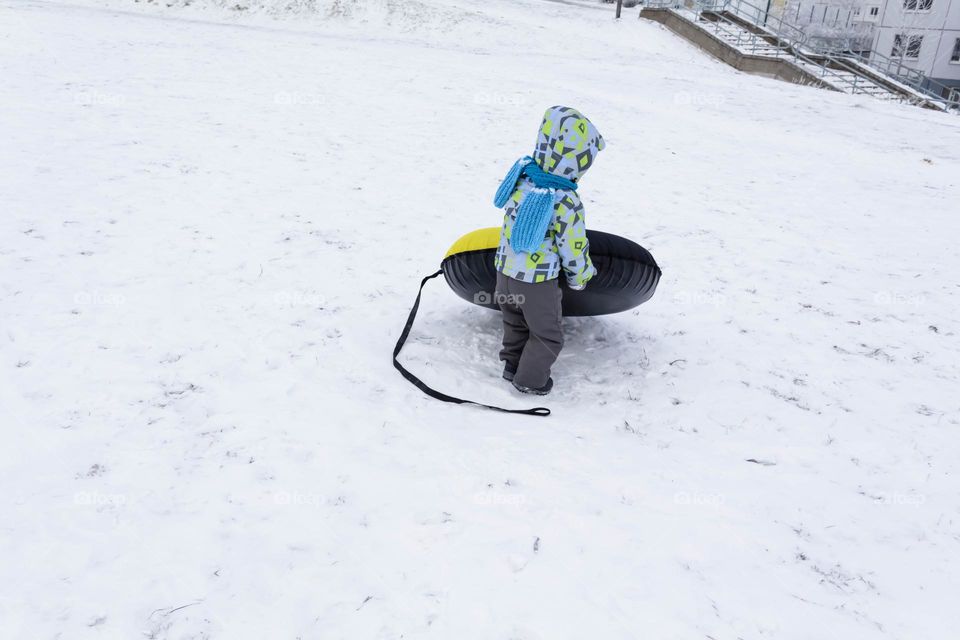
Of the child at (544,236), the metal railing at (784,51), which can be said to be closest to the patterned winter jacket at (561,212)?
the child at (544,236)

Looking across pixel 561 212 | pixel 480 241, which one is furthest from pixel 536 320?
pixel 480 241

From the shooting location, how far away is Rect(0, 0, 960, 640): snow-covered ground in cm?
293

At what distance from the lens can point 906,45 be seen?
32.3m

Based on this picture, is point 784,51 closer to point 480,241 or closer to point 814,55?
point 814,55

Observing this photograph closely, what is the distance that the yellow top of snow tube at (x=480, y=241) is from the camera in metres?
4.95

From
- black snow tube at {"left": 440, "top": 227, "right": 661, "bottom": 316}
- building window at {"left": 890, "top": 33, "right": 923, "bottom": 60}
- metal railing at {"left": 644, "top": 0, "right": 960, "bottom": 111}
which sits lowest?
black snow tube at {"left": 440, "top": 227, "right": 661, "bottom": 316}

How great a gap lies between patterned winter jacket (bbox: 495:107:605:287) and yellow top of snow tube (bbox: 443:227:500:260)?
1.45ft

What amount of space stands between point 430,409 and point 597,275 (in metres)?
1.73

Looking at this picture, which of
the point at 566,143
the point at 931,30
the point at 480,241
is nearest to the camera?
the point at 566,143

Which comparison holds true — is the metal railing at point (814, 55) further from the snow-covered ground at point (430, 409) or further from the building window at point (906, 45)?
the snow-covered ground at point (430, 409)

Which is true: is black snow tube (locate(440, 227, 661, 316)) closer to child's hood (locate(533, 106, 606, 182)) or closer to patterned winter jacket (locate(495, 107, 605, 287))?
patterned winter jacket (locate(495, 107, 605, 287))

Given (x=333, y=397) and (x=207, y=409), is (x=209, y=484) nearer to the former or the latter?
(x=207, y=409)

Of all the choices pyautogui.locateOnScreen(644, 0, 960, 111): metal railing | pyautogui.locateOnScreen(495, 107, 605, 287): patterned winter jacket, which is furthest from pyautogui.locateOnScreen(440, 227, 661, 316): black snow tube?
pyautogui.locateOnScreen(644, 0, 960, 111): metal railing

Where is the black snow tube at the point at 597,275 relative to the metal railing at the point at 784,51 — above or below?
below
